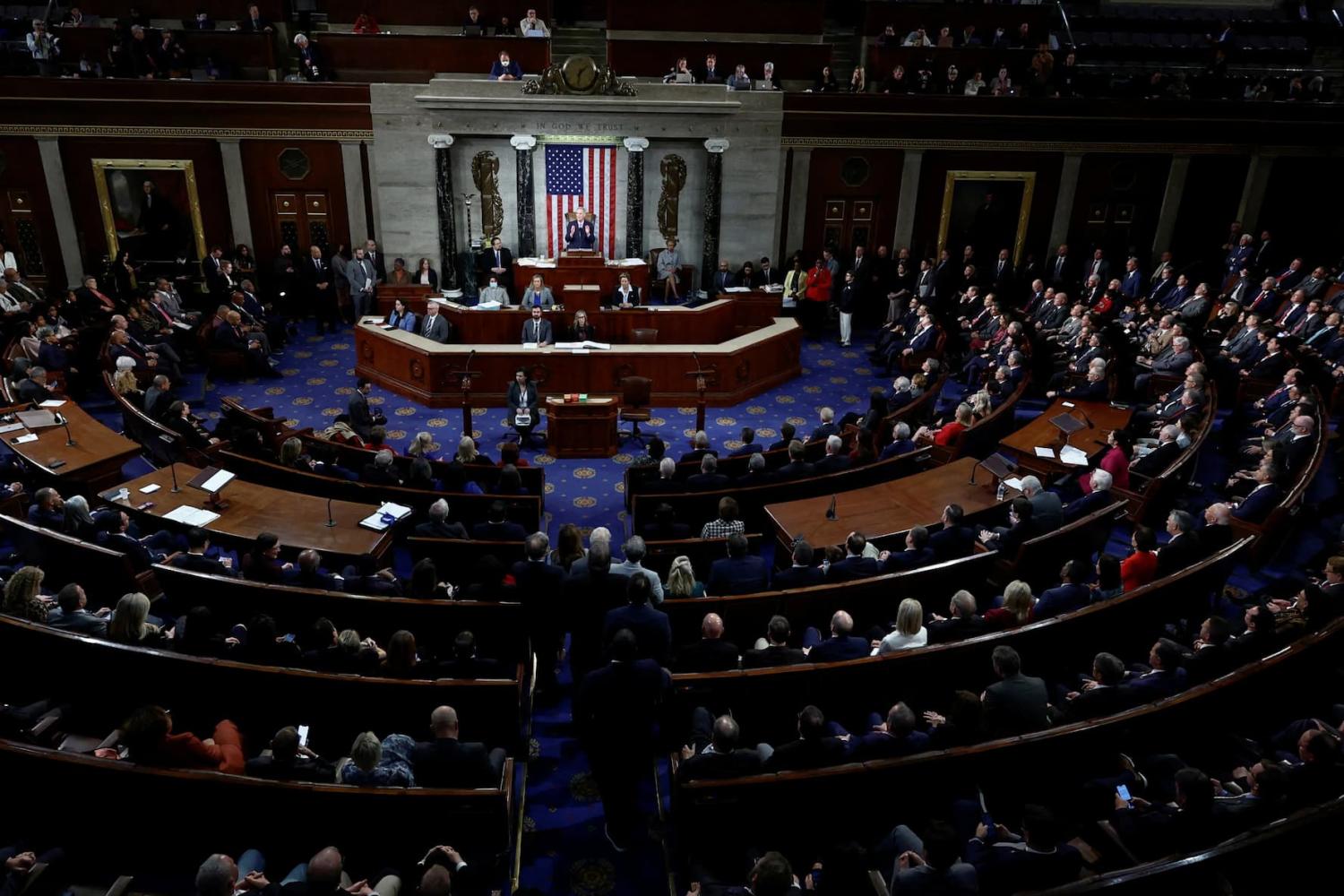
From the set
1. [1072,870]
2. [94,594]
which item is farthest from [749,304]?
[1072,870]

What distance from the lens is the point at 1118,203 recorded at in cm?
1888

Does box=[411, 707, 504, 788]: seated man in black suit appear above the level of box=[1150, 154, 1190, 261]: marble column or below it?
below

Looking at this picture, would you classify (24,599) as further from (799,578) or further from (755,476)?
(755,476)

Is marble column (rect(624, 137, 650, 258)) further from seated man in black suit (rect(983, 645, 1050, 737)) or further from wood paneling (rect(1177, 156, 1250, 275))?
seated man in black suit (rect(983, 645, 1050, 737))

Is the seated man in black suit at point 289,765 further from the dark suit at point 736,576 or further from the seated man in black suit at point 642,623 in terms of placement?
the dark suit at point 736,576

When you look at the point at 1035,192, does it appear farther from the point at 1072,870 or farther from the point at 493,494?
the point at 1072,870

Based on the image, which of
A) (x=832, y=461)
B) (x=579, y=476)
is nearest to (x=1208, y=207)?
(x=832, y=461)

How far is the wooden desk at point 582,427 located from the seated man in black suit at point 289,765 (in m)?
6.74

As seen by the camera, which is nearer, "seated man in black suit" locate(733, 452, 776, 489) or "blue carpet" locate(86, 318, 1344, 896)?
"blue carpet" locate(86, 318, 1344, 896)

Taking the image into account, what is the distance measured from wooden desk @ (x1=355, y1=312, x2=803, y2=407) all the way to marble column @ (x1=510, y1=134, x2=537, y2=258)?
4186 mm

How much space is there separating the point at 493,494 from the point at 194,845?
14.0ft

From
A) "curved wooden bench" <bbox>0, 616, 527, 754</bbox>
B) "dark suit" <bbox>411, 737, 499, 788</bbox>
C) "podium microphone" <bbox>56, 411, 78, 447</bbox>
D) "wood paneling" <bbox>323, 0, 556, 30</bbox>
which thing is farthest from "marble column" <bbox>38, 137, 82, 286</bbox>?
"dark suit" <bbox>411, 737, 499, 788</bbox>

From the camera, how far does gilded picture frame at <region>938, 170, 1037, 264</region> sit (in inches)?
727

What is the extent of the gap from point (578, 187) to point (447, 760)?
45.8ft
